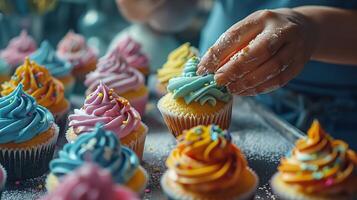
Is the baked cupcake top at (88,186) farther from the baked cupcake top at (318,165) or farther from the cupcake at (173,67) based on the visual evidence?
the cupcake at (173,67)

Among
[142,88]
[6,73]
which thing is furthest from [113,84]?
[6,73]

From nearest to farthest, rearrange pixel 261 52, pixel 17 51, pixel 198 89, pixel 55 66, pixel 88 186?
pixel 88 186, pixel 261 52, pixel 198 89, pixel 55 66, pixel 17 51

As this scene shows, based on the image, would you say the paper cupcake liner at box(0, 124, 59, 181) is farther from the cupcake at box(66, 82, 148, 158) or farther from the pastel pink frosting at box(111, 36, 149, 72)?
the pastel pink frosting at box(111, 36, 149, 72)

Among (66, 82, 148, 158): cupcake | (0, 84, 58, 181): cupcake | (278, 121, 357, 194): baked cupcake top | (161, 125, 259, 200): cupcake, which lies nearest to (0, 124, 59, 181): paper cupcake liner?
(0, 84, 58, 181): cupcake

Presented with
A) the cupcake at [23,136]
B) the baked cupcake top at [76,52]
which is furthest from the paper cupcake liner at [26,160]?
the baked cupcake top at [76,52]

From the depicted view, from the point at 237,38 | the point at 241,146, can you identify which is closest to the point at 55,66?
the point at 241,146

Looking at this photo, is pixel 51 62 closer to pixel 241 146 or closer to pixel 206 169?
pixel 241 146
